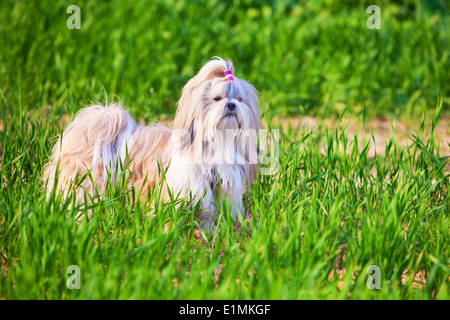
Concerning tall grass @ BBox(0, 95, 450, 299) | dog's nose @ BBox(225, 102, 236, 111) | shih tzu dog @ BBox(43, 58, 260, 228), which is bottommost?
tall grass @ BBox(0, 95, 450, 299)

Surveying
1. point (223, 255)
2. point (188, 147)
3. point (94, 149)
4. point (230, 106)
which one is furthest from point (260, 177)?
point (94, 149)

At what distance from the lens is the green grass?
263cm

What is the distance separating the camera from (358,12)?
6.96 m

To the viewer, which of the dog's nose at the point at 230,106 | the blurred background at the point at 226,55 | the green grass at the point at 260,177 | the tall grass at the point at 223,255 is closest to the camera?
the tall grass at the point at 223,255

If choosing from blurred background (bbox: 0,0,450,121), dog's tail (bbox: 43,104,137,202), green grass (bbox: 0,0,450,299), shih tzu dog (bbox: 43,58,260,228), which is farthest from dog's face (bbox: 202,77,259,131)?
blurred background (bbox: 0,0,450,121)

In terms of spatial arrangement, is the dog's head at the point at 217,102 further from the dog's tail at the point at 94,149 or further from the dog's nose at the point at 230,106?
the dog's tail at the point at 94,149

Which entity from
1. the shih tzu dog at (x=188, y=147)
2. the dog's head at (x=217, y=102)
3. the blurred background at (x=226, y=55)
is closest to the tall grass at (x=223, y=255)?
the shih tzu dog at (x=188, y=147)

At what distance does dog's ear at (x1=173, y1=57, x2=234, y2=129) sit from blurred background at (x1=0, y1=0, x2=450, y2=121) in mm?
2084

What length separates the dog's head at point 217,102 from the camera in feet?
9.81

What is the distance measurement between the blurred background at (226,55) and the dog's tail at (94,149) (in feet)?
5.31

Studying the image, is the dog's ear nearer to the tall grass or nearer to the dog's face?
the dog's face

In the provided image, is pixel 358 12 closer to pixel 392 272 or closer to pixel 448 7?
pixel 448 7

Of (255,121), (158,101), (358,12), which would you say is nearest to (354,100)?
(358,12)
